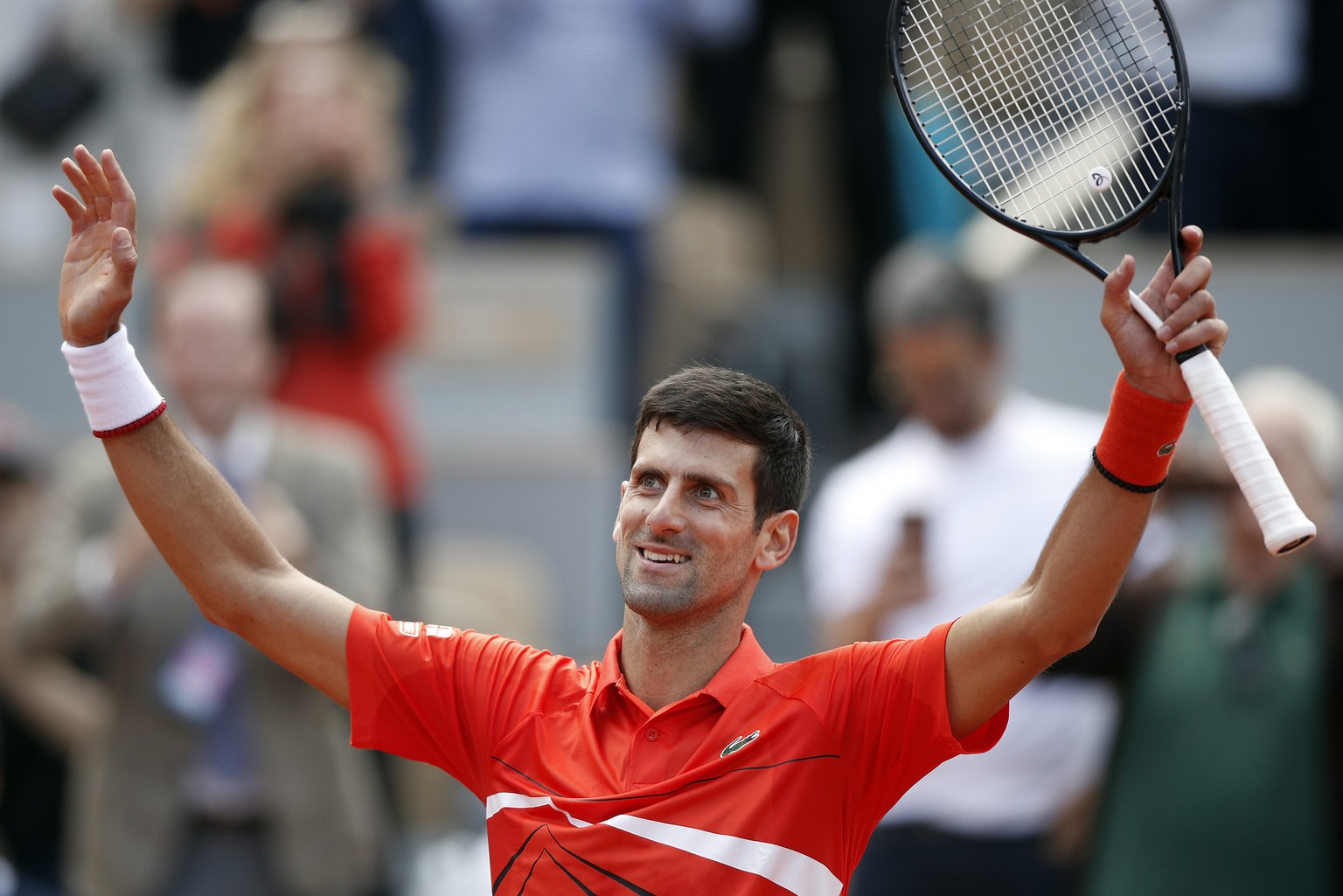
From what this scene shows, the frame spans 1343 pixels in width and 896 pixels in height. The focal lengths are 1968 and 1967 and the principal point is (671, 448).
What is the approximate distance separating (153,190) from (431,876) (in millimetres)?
3802

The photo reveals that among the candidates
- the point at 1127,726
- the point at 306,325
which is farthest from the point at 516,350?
the point at 1127,726

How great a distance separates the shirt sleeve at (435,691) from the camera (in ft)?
11.6

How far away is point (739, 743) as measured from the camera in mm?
3377

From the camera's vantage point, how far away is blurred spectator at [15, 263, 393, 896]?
227 inches

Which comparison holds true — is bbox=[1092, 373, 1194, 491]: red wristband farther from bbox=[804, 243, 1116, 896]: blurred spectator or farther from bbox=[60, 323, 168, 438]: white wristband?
bbox=[804, 243, 1116, 896]: blurred spectator

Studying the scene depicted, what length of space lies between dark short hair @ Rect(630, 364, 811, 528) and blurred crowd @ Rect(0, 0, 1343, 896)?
6.39ft

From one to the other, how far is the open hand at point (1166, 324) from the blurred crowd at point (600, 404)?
2.25 metres

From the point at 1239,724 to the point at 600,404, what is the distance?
11.8 feet

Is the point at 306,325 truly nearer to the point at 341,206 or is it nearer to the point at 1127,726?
the point at 341,206

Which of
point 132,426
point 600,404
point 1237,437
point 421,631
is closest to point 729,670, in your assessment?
point 421,631

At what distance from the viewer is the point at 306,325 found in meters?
7.02

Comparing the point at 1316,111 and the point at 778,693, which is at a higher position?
the point at 1316,111

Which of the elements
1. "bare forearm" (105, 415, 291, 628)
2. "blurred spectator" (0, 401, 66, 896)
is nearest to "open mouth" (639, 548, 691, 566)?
"bare forearm" (105, 415, 291, 628)

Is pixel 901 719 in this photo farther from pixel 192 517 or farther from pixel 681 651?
pixel 192 517
